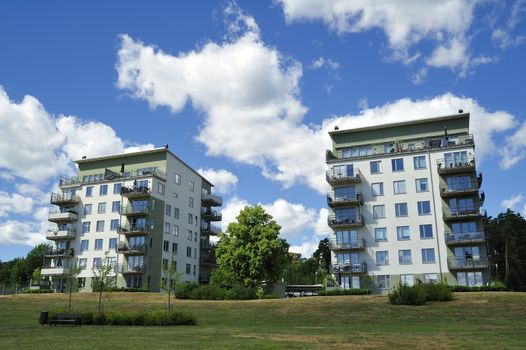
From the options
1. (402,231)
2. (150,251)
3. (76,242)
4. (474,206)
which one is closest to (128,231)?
(150,251)

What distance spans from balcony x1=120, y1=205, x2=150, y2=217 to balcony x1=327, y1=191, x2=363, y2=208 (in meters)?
24.6

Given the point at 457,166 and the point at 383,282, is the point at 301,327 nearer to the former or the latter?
the point at 383,282

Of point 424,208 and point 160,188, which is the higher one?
point 160,188

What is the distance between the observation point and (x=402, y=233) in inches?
2240

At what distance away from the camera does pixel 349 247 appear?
2256 inches

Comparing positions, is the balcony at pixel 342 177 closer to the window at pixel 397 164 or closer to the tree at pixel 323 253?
the window at pixel 397 164

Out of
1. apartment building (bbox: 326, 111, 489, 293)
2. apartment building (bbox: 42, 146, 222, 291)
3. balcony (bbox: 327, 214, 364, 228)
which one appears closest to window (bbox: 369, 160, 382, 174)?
apartment building (bbox: 326, 111, 489, 293)

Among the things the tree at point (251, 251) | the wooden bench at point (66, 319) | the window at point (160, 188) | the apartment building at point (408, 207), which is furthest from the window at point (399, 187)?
the wooden bench at point (66, 319)

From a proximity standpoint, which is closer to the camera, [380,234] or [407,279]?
[407,279]

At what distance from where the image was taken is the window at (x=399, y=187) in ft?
191

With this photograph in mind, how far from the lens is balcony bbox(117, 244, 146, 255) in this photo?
2559 inches

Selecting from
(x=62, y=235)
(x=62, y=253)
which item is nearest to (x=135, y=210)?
(x=62, y=235)

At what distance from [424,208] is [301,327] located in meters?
33.7

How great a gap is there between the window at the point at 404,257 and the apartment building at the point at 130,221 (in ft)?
93.5
